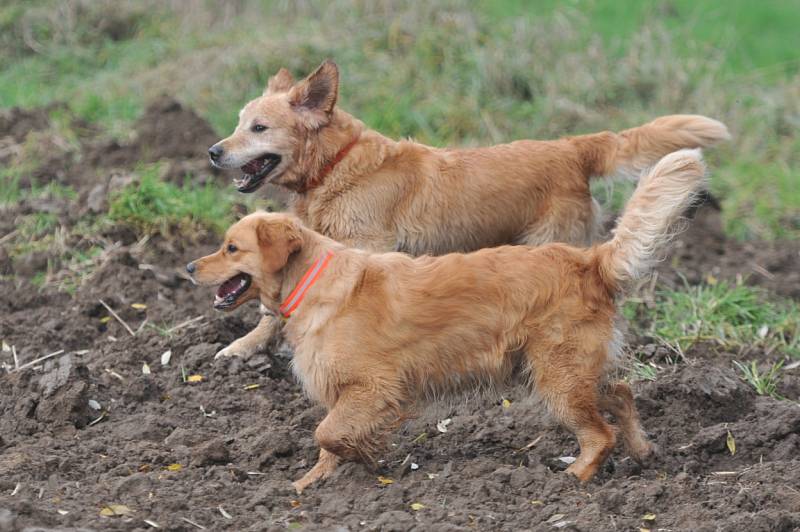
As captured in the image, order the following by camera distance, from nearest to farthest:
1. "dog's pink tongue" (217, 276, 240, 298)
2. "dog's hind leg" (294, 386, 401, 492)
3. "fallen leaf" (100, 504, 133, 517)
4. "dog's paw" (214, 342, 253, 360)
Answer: "fallen leaf" (100, 504, 133, 517), "dog's hind leg" (294, 386, 401, 492), "dog's pink tongue" (217, 276, 240, 298), "dog's paw" (214, 342, 253, 360)

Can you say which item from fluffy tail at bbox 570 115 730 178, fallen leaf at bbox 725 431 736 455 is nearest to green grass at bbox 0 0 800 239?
fluffy tail at bbox 570 115 730 178

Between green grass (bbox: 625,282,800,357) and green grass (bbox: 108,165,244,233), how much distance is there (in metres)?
3.44

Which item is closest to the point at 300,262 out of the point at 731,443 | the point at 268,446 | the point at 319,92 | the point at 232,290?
the point at 232,290

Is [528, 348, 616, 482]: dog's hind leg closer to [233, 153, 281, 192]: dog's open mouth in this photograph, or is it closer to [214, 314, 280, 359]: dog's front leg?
[214, 314, 280, 359]: dog's front leg

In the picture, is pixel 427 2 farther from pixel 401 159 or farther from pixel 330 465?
pixel 330 465

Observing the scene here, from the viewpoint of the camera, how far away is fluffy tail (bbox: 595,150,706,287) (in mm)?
6152

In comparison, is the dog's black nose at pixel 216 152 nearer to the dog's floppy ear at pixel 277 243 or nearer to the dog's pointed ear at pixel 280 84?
the dog's pointed ear at pixel 280 84

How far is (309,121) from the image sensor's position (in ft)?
25.5

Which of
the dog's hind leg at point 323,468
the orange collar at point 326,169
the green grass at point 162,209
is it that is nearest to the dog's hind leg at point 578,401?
the dog's hind leg at point 323,468

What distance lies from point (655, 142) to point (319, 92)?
2.20 meters

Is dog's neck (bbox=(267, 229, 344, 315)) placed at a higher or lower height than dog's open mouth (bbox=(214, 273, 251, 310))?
higher

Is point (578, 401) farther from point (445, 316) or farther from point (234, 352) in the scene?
point (234, 352)

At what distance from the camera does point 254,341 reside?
777cm

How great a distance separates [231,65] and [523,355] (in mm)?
8458
